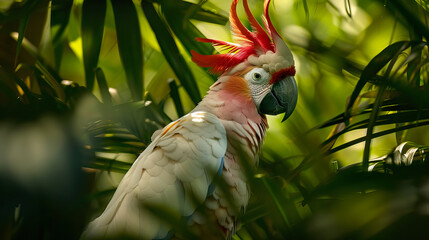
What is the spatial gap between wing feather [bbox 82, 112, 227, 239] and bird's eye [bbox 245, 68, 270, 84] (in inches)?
10.1

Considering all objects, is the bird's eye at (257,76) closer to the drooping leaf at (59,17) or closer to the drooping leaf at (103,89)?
the drooping leaf at (103,89)

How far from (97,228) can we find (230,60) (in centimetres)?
69

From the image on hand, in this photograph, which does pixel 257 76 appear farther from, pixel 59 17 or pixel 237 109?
pixel 59 17

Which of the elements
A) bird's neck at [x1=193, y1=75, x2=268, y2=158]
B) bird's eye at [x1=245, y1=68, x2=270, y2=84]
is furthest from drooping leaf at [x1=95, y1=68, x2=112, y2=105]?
bird's eye at [x1=245, y1=68, x2=270, y2=84]

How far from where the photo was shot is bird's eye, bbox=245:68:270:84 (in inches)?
58.3

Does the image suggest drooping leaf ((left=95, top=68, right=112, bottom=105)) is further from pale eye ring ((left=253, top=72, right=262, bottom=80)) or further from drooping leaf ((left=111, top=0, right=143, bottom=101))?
pale eye ring ((left=253, top=72, right=262, bottom=80))

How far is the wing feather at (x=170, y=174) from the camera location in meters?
1.17

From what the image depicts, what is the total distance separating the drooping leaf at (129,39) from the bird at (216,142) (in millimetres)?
183

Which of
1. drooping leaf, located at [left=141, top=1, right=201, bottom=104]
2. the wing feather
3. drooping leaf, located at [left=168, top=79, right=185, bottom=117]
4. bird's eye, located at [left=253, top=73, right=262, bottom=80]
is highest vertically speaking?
drooping leaf, located at [left=141, top=1, right=201, bottom=104]

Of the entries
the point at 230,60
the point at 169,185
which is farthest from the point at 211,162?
the point at 230,60

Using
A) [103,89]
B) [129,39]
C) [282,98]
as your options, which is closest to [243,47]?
[282,98]

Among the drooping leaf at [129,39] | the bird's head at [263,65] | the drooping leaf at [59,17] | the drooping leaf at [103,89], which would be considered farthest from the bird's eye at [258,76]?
the drooping leaf at [59,17]

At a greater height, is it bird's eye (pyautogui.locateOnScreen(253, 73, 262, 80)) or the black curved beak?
bird's eye (pyautogui.locateOnScreen(253, 73, 262, 80))

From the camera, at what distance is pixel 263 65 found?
Answer: 1.49 metres
